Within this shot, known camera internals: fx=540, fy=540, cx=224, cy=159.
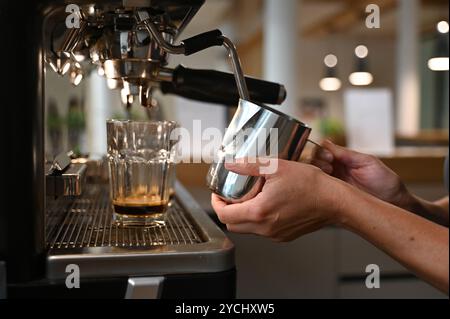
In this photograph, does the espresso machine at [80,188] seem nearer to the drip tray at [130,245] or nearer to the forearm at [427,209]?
the drip tray at [130,245]

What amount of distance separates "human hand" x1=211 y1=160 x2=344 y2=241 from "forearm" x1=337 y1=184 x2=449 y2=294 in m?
0.01

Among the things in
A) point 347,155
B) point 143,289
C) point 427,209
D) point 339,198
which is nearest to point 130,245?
point 143,289

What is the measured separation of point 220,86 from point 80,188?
0.22 meters

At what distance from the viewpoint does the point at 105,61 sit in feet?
1.87

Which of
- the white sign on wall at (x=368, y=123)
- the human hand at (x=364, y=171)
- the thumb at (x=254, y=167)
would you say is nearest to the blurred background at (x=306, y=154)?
the white sign on wall at (x=368, y=123)

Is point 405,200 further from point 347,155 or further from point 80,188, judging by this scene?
point 80,188

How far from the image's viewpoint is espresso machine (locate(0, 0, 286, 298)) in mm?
467

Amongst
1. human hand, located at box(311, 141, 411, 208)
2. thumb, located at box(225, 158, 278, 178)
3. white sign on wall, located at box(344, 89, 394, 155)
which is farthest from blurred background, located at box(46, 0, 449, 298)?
thumb, located at box(225, 158, 278, 178)

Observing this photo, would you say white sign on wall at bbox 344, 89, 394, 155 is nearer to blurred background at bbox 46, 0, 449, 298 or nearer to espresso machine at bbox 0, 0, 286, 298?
blurred background at bbox 46, 0, 449, 298

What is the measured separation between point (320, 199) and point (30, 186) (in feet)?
0.86

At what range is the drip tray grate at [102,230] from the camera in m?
0.53

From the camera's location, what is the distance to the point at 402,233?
1.56 feet

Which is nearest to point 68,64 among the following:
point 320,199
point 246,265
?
point 320,199
